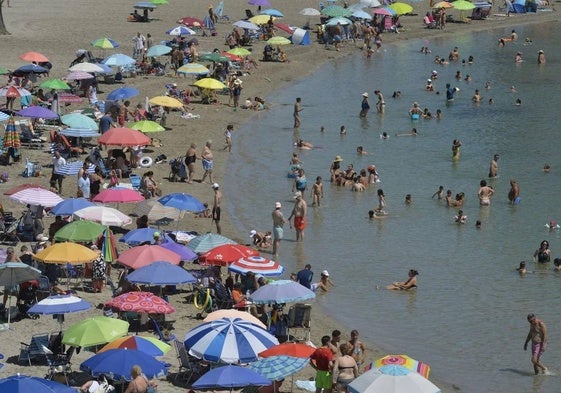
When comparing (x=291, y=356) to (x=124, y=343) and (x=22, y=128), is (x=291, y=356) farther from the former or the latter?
(x=22, y=128)

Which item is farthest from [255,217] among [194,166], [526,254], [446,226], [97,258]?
[97,258]

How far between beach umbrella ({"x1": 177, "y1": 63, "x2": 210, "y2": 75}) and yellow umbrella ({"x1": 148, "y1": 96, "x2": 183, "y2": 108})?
4643mm

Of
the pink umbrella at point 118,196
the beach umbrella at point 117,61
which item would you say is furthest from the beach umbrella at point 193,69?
the pink umbrella at point 118,196

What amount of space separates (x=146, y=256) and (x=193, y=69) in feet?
65.7

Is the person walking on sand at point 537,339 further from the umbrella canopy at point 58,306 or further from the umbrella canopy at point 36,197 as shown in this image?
the umbrella canopy at point 36,197

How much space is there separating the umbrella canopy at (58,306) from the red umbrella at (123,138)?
35.6ft

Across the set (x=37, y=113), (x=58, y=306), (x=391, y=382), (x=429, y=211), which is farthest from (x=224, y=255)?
(x=37, y=113)

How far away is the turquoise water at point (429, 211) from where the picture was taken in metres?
21.0

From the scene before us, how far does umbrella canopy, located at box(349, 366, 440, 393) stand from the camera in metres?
14.1

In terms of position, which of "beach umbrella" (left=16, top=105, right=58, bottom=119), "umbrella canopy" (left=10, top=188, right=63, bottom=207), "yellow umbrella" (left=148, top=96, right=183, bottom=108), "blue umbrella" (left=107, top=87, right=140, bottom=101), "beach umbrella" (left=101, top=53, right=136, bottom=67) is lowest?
"umbrella canopy" (left=10, top=188, right=63, bottom=207)

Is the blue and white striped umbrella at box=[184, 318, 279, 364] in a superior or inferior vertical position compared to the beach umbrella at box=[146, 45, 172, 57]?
inferior

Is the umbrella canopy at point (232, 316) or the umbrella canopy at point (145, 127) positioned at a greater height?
the umbrella canopy at point (145, 127)

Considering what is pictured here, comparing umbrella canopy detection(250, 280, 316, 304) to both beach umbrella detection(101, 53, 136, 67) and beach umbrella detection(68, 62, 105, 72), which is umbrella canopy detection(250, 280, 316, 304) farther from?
beach umbrella detection(101, 53, 136, 67)

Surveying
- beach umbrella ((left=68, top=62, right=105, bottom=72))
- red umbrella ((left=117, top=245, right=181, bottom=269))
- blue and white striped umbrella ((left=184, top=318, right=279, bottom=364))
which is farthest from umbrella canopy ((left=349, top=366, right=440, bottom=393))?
beach umbrella ((left=68, top=62, right=105, bottom=72))
